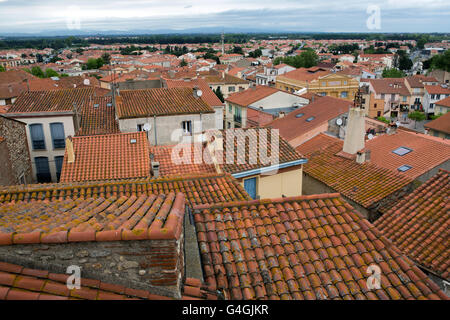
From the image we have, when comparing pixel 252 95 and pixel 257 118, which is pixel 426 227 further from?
pixel 252 95

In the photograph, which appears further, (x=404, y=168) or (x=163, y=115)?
(x=163, y=115)

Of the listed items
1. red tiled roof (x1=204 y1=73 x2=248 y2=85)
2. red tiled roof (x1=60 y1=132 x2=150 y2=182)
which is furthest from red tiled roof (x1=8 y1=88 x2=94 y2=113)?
red tiled roof (x1=204 y1=73 x2=248 y2=85)

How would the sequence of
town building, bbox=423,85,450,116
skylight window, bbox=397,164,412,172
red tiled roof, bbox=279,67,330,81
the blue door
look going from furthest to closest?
town building, bbox=423,85,450,116
red tiled roof, bbox=279,67,330,81
skylight window, bbox=397,164,412,172
the blue door

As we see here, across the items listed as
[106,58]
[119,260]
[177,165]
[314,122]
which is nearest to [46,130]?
[177,165]

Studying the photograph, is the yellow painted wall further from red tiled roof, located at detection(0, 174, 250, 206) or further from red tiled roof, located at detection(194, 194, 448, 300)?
red tiled roof, located at detection(194, 194, 448, 300)

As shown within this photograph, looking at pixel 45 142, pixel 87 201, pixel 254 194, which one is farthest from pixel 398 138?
pixel 45 142

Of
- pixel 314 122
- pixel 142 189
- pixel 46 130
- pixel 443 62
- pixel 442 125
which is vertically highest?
pixel 142 189

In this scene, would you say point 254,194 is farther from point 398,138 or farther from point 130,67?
point 130,67
